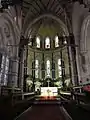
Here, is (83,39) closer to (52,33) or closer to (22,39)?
(22,39)

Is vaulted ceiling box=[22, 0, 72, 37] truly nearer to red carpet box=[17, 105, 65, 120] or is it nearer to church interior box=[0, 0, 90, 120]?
church interior box=[0, 0, 90, 120]

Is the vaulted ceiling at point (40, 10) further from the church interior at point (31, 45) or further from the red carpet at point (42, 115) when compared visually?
the red carpet at point (42, 115)

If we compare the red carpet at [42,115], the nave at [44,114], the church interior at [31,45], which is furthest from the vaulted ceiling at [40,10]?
the red carpet at [42,115]

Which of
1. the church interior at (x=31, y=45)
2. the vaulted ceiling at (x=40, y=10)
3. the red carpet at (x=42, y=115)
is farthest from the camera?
the vaulted ceiling at (x=40, y=10)

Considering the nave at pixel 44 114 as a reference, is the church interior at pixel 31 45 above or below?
above

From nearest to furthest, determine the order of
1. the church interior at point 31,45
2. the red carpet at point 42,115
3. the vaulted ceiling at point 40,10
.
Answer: the red carpet at point 42,115 → the church interior at point 31,45 → the vaulted ceiling at point 40,10

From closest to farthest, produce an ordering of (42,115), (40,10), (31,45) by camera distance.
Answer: (42,115) → (40,10) → (31,45)

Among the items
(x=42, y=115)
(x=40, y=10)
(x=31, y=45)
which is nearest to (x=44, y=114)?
(x=42, y=115)

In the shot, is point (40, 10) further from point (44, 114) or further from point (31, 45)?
point (44, 114)

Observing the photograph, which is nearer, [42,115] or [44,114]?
[42,115]

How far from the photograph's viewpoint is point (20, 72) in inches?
464

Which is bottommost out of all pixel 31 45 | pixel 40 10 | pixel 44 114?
pixel 44 114

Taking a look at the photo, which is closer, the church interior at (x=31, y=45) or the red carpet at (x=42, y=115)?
the red carpet at (x=42, y=115)

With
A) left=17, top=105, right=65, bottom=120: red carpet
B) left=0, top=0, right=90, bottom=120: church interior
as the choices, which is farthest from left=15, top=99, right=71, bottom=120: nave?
left=0, top=0, right=90, bottom=120: church interior
